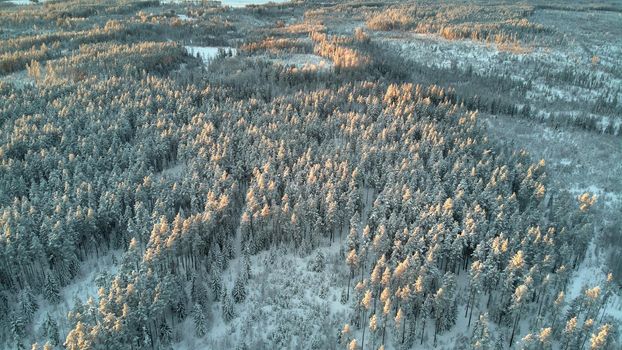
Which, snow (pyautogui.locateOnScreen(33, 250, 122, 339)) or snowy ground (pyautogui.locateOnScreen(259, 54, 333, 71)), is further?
snowy ground (pyautogui.locateOnScreen(259, 54, 333, 71))

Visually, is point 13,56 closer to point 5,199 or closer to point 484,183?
point 5,199

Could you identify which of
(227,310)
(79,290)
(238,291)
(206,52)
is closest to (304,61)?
(206,52)

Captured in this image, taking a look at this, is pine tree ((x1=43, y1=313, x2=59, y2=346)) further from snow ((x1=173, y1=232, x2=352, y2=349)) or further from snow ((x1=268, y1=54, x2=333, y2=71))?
snow ((x1=268, y1=54, x2=333, y2=71))

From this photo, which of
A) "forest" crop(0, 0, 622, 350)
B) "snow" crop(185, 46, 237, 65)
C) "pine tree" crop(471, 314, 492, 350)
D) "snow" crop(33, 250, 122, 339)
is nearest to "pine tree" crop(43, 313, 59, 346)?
"forest" crop(0, 0, 622, 350)

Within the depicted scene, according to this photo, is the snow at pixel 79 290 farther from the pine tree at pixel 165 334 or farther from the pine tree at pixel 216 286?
the pine tree at pixel 216 286

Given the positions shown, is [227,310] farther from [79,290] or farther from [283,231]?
[79,290]

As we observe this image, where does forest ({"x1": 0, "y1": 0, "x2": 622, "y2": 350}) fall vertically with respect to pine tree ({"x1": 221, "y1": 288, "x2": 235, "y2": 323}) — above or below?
above
